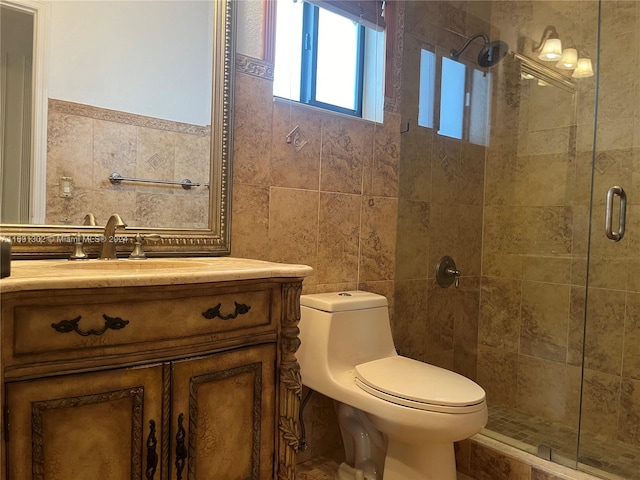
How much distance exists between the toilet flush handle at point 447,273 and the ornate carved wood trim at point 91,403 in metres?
1.72

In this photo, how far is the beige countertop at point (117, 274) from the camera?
83 centimetres

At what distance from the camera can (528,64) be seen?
7.78ft

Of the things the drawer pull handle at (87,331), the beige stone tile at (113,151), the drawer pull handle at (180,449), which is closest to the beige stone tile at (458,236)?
the beige stone tile at (113,151)

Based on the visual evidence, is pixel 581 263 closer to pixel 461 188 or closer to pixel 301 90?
pixel 461 188

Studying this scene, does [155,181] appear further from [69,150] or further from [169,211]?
[69,150]

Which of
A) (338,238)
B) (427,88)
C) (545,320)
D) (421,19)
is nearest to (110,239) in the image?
(338,238)

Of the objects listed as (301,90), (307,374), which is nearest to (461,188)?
(301,90)

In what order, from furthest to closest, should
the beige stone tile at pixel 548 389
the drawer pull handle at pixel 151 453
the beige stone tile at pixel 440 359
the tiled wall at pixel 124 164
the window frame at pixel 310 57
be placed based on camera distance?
1. the beige stone tile at pixel 440 359
2. the beige stone tile at pixel 548 389
3. the window frame at pixel 310 57
4. the tiled wall at pixel 124 164
5. the drawer pull handle at pixel 151 453

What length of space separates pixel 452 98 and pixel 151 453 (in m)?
2.12

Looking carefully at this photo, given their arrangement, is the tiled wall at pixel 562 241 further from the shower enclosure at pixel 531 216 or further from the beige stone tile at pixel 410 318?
the beige stone tile at pixel 410 318

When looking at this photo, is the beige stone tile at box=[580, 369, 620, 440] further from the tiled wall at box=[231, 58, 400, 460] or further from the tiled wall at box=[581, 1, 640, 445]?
the tiled wall at box=[231, 58, 400, 460]

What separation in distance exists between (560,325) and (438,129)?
116cm

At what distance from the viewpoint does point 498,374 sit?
8.13 ft

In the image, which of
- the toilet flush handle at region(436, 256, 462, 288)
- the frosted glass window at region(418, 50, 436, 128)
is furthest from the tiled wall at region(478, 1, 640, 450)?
the frosted glass window at region(418, 50, 436, 128)
